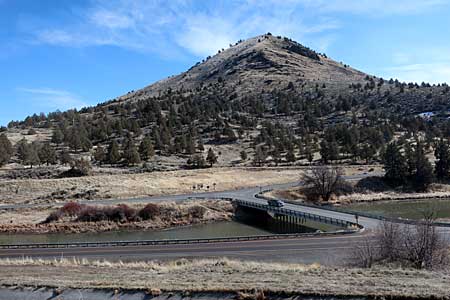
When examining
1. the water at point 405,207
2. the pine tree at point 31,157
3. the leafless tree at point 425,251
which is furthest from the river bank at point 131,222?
the leafless tree at point 425,251

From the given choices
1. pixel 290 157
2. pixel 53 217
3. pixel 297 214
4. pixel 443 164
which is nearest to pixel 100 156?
pixel 53 217

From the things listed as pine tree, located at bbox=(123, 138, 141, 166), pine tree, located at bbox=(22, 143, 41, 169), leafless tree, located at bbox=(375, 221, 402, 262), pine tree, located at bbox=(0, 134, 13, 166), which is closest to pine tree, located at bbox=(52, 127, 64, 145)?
pine tree, located at bbox=(0, 134, 13, 166)

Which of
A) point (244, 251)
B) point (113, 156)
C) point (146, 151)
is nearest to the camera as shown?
point (244, 251)

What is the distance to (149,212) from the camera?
52656mm

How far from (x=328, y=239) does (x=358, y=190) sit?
40.6 m

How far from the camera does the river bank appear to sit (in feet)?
161

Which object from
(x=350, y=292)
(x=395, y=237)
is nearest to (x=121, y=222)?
(x=395, y=237)

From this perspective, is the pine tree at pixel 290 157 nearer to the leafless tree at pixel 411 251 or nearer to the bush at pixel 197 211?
the bush at pixel 197 211

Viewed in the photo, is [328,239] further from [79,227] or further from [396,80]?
[396,80]

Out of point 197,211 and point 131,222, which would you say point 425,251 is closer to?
point 197,211

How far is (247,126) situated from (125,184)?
6771 cm

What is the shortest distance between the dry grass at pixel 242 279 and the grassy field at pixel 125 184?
42.6m

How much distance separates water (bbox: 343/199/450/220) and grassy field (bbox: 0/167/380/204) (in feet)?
63.1

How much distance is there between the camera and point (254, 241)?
34750 millimetres
